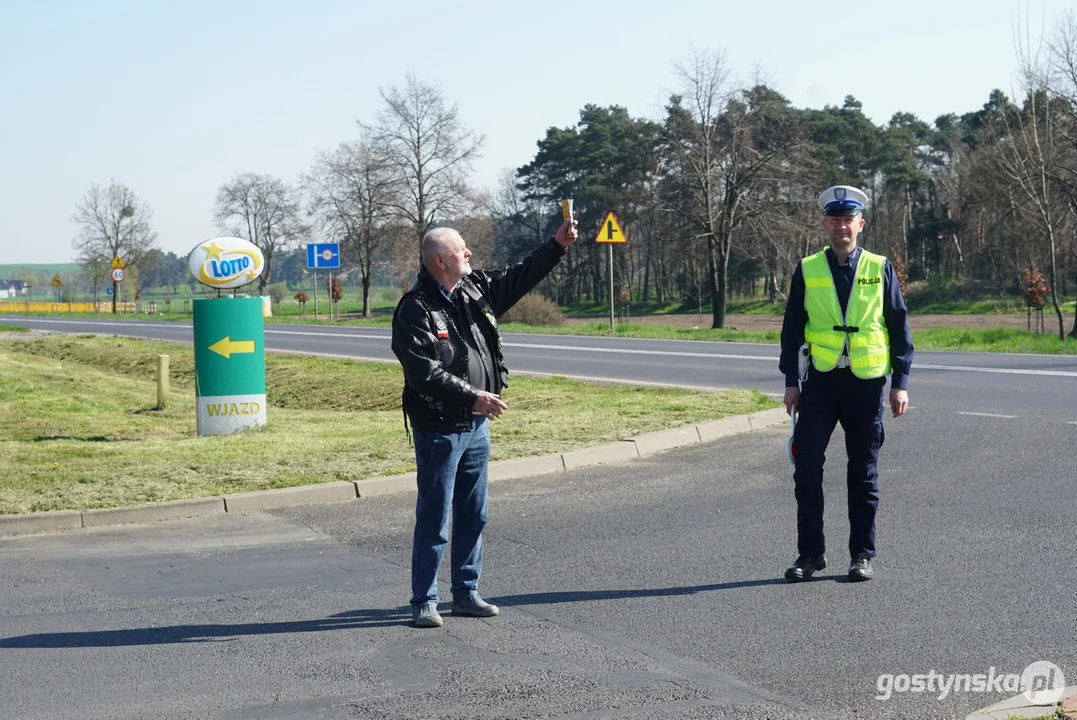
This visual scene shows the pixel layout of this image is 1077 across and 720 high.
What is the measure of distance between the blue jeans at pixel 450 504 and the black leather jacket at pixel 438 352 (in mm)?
105

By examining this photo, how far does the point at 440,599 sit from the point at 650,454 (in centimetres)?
522

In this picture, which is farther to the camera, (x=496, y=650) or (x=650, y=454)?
(x=650, y=454)

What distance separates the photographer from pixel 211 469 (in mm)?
10172

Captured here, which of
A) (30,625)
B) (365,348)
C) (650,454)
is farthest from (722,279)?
(30,625)

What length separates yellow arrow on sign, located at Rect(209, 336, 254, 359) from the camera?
1340 cm

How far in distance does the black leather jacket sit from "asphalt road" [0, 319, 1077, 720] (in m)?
1.02

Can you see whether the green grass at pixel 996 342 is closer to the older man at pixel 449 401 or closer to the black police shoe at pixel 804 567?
the black police shoe at pixel 804 567

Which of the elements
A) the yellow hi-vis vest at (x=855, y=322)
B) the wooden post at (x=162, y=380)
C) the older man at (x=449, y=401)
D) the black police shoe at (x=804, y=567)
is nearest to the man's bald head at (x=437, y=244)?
the older man at (x=449, y=401)

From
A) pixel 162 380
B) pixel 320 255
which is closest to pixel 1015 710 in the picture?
pixel 162 380

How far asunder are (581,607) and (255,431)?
26.7 ft

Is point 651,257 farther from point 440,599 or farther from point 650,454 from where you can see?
point 440,599

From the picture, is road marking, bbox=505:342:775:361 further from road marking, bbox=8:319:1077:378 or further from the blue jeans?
the blue jeans

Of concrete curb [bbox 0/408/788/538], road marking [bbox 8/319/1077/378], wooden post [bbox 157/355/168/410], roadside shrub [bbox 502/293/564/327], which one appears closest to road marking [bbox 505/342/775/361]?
road marking [bbox 8/319/1077/378]

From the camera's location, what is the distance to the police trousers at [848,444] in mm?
6332
